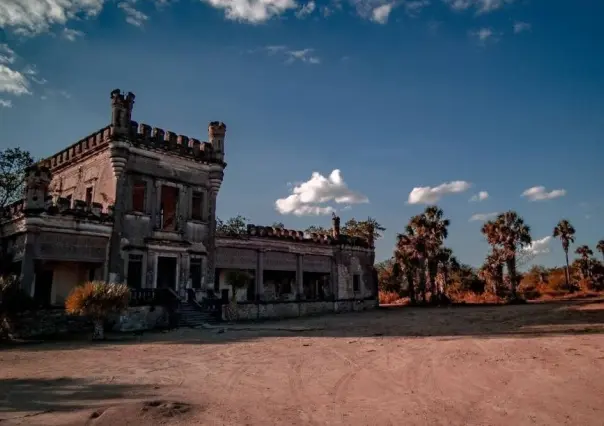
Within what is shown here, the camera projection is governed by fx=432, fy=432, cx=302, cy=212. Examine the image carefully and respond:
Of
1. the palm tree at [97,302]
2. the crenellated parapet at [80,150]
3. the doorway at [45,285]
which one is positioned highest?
the crenellated parapet at [80,150]

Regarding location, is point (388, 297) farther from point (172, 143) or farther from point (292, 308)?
point (172, 143)

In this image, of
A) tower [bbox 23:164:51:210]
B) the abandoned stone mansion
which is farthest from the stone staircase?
tower [bbox 23:164:51:210]

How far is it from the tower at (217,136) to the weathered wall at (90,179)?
6.22 metres

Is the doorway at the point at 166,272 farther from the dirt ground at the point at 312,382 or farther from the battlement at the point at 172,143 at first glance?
the dirt ground at the point at 312,382

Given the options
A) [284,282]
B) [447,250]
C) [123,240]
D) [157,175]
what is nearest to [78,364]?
[123,240]

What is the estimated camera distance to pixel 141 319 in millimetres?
19109

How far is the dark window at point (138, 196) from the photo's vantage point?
73.6 feet

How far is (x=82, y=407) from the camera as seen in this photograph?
662cm

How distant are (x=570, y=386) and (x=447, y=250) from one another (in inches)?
1275

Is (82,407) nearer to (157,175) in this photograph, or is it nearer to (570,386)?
(570,386)

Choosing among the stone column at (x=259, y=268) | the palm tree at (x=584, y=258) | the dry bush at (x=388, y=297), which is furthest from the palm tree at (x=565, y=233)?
the stone column at (x=259, y=268)

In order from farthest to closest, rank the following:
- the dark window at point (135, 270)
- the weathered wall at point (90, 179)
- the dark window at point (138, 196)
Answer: the dark window at point (138, 196) → the weathered wall at point (90, 179) → the dark window at point (135, 270)

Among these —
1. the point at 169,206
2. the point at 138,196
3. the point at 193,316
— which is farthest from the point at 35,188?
the point at 169,206

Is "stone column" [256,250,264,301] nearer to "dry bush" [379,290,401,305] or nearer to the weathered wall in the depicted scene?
the weathered wall
